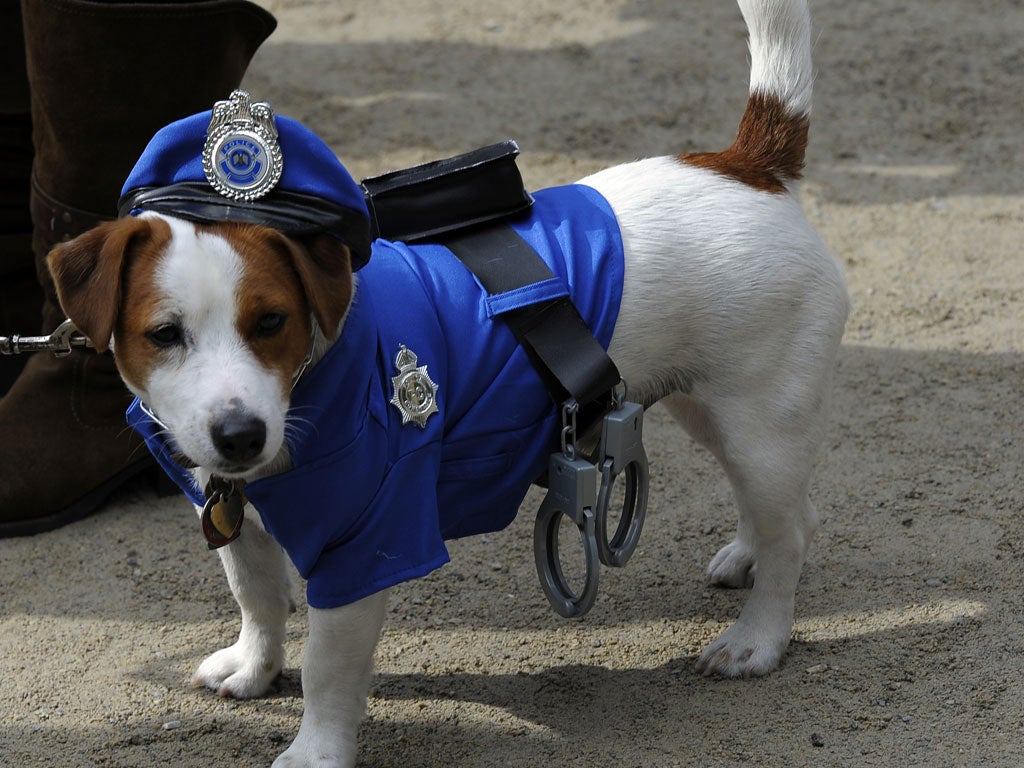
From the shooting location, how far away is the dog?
2316mm

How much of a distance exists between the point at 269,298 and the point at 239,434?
0.26 metres

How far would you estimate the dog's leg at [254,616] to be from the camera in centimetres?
301

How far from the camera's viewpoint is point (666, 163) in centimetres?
307

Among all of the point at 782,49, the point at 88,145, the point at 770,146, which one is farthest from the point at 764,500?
the point at 88,145

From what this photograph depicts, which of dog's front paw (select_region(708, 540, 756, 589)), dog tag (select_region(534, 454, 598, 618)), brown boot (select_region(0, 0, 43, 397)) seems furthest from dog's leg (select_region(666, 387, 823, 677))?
brown boot (select_region(0, 0, 43, 397))

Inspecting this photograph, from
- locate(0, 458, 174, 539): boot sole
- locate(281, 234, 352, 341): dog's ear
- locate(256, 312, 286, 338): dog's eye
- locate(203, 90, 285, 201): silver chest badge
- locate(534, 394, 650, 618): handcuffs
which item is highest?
locate(203, 90, 285, 201): silver chest badge

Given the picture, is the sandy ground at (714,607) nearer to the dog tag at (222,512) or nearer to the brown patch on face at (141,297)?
the dog tag at (222,512)

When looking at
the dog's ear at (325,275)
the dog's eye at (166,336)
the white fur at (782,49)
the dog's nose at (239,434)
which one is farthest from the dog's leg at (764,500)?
the dog's eye at (166,336)

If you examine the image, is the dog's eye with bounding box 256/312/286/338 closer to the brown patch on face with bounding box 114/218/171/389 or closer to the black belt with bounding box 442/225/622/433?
the brown patch on face with bounding box 114/218/171/389

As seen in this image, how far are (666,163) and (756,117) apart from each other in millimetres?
281

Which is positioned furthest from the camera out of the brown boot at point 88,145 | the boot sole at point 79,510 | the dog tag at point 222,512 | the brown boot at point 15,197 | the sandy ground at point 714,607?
the brown boot at point 15,197

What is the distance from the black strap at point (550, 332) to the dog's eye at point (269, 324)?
1.85ft

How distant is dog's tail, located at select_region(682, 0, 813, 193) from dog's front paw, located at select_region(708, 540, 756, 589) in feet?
3.61

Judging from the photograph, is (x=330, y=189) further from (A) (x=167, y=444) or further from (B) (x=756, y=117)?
(B) (x=756, y=117)
